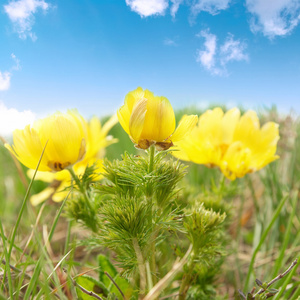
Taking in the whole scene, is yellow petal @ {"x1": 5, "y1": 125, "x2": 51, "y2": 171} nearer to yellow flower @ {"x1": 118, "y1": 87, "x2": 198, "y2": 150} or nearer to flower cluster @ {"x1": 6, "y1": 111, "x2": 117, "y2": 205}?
flower cluster @ {"x1": 6, "y1": 111, "x2": 117, "y2": 205}

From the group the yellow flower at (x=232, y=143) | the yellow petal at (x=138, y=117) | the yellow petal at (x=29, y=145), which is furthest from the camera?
the yellow flower at (x=232, y=143)

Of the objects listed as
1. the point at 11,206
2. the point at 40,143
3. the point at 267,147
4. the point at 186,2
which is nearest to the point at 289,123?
the point at 267,147

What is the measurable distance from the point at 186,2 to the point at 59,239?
4.56ft

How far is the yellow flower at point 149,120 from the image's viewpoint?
24.8 inches

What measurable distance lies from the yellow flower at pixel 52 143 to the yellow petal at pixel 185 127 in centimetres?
27

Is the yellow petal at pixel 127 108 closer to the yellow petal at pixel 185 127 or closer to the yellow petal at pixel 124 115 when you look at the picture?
the yellow petal at pixel 124 115

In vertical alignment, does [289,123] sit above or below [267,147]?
above

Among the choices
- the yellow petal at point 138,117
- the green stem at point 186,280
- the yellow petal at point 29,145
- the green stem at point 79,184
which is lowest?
the green stem at point 186,280

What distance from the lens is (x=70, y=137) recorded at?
0.78 meters

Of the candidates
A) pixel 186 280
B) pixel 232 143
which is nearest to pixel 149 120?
pixel 186 280

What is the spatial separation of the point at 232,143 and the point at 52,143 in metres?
0.67

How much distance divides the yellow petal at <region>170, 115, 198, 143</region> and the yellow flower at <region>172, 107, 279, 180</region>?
28cm

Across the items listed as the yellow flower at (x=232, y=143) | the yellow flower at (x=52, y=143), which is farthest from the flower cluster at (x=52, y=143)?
the yellow flower at (x=232, y=143)

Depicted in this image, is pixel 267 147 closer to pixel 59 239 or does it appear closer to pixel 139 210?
pixel 139 210
